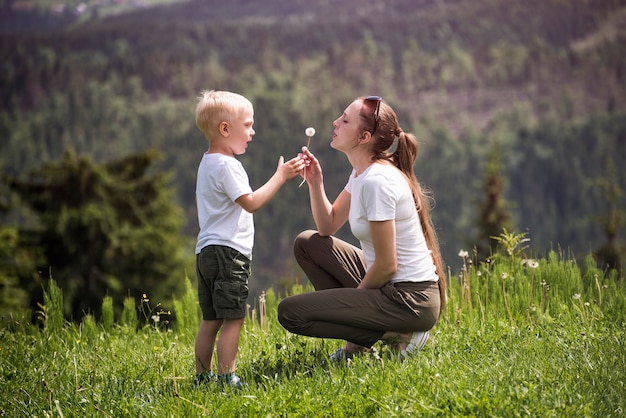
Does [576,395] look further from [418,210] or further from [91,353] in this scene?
[91,353]

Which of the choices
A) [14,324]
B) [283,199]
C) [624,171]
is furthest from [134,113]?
[14,324]

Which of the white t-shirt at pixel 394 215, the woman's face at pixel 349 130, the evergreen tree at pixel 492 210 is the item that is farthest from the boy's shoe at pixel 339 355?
the evergreen tree at pixel 492 210

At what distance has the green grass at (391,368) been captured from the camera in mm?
3168

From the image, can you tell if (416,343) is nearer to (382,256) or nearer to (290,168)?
(382,256)

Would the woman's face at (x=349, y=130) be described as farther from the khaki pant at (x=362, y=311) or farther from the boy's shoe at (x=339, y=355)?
the boy's shoe at (x=339, y=355)

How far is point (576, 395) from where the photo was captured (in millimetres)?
3076

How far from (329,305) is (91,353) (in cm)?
177

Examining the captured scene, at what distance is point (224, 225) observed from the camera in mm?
3822

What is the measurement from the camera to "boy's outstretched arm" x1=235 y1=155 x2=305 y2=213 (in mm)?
3736

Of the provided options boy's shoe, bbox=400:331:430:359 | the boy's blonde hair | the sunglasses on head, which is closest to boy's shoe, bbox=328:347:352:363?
boy's shoe, bbox=400:331:430:359

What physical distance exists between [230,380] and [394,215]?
114 cm

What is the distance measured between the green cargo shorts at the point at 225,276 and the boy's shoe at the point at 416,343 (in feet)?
2.78

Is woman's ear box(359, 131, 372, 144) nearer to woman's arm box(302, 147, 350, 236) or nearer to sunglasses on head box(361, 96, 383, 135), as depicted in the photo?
sunglasses on head box(361, 96, 383, 135)

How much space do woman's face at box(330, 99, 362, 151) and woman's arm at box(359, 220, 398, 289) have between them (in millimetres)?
523
